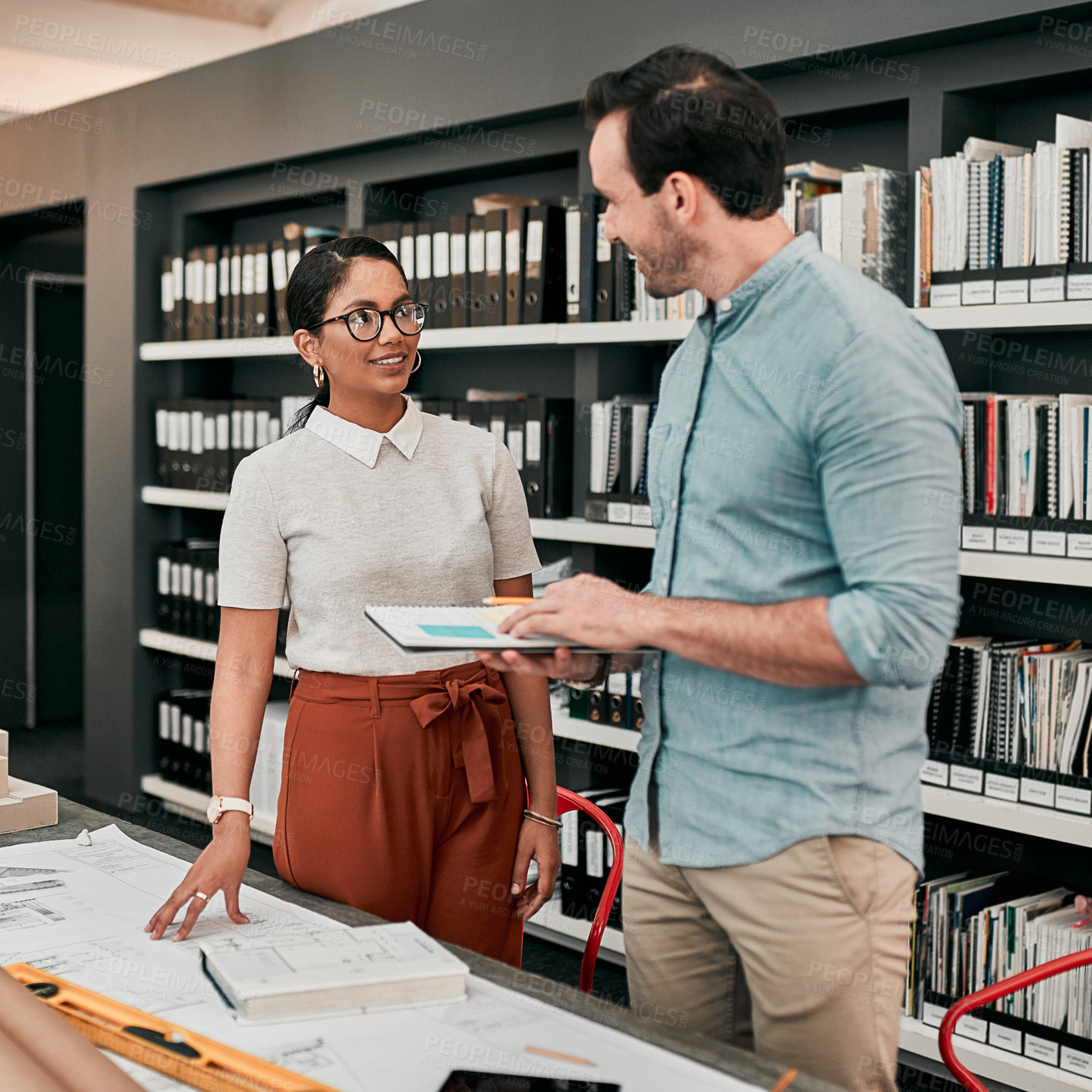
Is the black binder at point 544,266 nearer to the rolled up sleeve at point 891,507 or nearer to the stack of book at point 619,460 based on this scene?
the stack of book at point 619,460

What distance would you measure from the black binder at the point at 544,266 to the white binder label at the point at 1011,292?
1.17m

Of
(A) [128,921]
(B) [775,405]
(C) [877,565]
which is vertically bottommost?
(A) [128,921]

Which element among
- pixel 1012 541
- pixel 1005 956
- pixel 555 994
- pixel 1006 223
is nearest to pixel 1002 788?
pixel 1005 956

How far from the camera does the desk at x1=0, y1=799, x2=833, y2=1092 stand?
1.00 meters

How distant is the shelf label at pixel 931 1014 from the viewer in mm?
2498

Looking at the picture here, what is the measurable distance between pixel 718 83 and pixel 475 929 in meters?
1.06

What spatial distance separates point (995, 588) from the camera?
2.67m

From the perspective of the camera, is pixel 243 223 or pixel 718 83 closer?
pixel 718 83

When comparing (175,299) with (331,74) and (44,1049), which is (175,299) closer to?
(331,74)

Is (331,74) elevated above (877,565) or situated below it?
above

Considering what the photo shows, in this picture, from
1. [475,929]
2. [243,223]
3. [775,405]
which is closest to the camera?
[775,405]

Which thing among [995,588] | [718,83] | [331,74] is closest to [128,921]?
[718,83]

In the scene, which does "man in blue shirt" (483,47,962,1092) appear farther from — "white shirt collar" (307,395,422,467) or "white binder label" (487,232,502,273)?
"white binder label" (487,232,502,273)

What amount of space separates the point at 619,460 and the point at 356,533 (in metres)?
1.46
